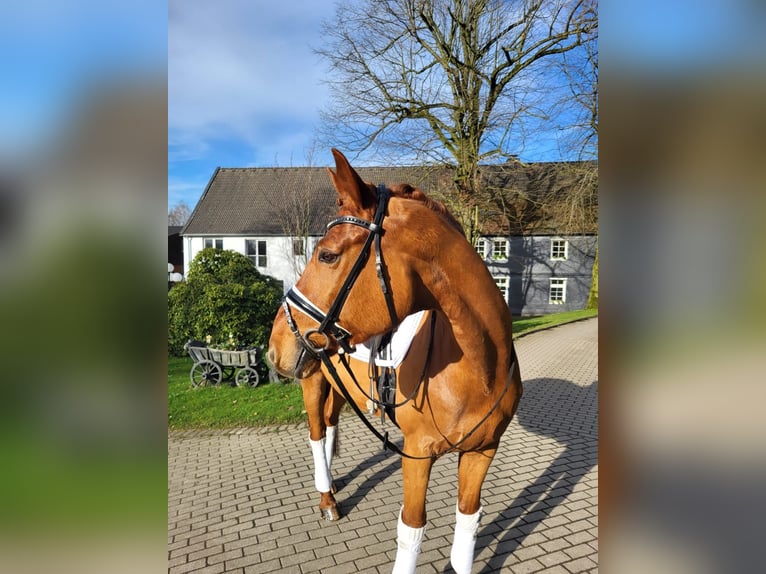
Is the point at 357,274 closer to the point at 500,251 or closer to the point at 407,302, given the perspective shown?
the point at 407,302

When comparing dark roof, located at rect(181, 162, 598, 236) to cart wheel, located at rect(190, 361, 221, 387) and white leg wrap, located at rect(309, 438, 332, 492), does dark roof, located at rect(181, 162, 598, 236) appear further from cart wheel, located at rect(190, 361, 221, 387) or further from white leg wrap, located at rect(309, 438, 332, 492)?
white leg wrap, located at rect(309, 438, 332, 492)

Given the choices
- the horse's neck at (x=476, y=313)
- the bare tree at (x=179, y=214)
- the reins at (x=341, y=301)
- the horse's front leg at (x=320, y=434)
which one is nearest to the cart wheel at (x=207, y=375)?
the horse's front leg at (x=320, y=434)

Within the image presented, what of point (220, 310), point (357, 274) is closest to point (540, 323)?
point (220, 310)

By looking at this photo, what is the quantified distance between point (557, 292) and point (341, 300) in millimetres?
A: 26018

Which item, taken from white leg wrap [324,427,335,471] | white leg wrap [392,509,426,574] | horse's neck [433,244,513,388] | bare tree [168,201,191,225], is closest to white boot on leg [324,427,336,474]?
white leg wrap [324,427,335,471]

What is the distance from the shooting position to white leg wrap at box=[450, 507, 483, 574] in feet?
9.67

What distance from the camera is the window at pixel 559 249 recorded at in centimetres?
2520
